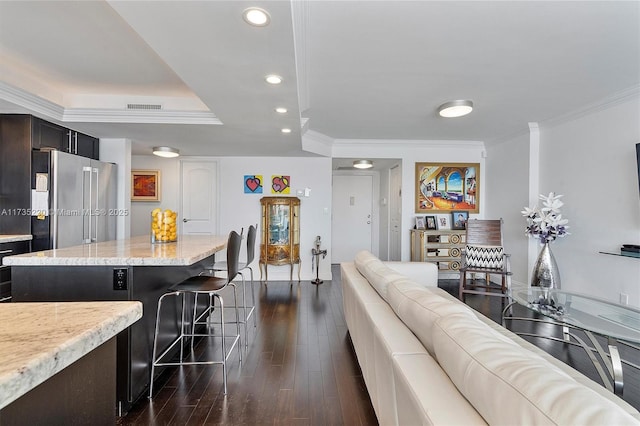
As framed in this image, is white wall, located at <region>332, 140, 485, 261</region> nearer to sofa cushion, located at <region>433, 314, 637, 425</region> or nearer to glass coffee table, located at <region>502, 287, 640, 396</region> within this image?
glass coffee table, located at <region>502, 287, 640, 396</region>

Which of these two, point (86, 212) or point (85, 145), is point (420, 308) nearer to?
point (86, 212)

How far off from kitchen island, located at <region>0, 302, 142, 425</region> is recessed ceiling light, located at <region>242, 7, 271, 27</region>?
1373mm

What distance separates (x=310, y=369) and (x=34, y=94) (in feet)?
11.6

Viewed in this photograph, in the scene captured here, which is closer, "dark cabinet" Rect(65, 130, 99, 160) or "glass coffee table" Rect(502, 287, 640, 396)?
"glass coffee table" Rect(502, 287, 640, 396)

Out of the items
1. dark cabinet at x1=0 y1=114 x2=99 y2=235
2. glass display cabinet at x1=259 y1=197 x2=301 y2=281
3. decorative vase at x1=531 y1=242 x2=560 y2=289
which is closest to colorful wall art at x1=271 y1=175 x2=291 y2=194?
glass display cabinet at x1=259 y1=197 x2=301 y2=281

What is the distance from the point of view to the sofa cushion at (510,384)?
0.60 m

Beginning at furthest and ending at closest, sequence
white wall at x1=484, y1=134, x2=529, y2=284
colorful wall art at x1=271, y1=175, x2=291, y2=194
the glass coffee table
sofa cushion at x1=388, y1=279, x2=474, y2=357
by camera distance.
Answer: colorful wall art at x1=271, y1=175, x2=291, y2=194 < white wall at x1=484, y1=134, x2=529, y2=284 < the glass coffee table < sofa cushion at x1=388, y1=279, x2=474, y2=357

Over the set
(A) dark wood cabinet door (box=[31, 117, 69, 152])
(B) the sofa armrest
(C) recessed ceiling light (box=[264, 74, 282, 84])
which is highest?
(C) recessed ceiling light (box=[264, 74, 282, 84])

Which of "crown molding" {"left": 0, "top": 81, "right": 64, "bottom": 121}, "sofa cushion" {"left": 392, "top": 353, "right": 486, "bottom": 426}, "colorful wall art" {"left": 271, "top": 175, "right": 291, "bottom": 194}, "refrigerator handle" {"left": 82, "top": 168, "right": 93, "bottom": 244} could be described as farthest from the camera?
"colorful wall art" {"left": 271, "top": 175, "right": 291, "bottom": 194}

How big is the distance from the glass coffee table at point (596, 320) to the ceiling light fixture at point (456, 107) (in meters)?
1.89

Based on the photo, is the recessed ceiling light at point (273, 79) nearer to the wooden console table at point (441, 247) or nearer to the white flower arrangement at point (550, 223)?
the white flower arrangement at point (550, 223)

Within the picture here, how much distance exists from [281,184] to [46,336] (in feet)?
15.6

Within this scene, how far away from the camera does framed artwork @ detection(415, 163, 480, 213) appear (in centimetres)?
529

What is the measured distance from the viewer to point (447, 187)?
5.32 m
